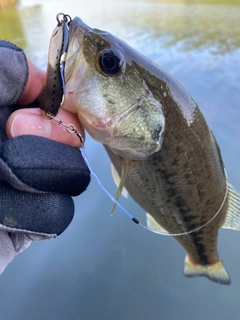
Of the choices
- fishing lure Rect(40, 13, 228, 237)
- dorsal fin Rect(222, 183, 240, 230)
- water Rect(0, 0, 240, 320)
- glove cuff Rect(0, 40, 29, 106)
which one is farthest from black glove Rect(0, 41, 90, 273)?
water Rect(0, 0, 240, 320)

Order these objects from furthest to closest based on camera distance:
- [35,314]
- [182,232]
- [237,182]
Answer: [237,182] < [35,314] < [182,232]

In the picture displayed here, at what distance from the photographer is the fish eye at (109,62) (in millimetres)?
1090

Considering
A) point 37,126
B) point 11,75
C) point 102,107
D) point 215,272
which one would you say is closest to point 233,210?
point 215,272

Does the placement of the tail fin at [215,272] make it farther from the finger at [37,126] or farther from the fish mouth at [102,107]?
the finger at [37,126]

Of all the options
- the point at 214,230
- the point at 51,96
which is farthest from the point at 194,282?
the point at 51,96

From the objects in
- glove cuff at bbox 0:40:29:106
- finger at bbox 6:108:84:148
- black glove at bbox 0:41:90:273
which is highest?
glove cuff at bbox 0:40:29:106

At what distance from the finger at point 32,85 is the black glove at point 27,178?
0.02 m

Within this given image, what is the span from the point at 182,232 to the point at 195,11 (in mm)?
9293

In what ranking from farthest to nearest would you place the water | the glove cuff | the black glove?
the water < the glove cuff < the black glove

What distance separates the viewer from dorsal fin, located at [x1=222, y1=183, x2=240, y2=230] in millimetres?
1492

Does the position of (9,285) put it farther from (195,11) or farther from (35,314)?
(195,11)

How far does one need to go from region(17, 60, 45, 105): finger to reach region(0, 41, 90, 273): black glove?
1.0 inches

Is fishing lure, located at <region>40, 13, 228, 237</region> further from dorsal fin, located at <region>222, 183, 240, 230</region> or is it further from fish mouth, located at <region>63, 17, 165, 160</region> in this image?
dorsal fin, located at <region>222, 183, 240, 230</region>

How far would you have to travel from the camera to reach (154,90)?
1180 millimetres
